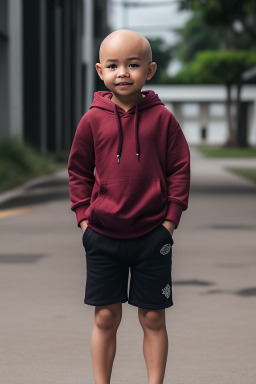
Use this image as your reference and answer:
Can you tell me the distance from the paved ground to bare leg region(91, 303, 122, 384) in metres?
0.75

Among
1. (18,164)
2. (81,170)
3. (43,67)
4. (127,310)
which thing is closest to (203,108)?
(43,67)

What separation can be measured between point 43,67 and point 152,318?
27.8 metres

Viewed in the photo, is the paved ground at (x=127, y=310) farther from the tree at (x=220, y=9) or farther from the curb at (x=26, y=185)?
the tree at (x=220, y=9)

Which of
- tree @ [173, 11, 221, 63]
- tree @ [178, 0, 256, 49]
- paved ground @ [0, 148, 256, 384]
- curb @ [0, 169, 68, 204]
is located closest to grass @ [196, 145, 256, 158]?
tree @ [178, 0, 256, 49]

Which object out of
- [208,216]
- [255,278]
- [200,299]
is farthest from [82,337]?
[208,216]

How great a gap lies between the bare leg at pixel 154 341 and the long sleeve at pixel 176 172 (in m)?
0.44

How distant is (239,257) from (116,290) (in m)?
5.43

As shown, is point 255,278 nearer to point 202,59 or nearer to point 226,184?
point 226,184

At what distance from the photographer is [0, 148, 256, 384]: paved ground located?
4879 mm

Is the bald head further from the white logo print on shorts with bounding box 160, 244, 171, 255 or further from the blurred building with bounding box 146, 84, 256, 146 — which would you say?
the blurred building with bounding box 146, 84, 256, 146

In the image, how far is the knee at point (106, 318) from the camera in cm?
384

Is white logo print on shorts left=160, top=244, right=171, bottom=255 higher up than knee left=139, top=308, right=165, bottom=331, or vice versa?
white logo print on shorts left=160, top=244, right=171, bottom=255

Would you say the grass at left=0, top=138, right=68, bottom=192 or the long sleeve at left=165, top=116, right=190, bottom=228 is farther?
the grass at left=0, top=138, right=68, bottom=192

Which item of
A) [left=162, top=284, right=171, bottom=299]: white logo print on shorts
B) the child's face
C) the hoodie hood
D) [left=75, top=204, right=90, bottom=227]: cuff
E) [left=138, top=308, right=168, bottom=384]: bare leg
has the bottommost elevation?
[left=138, top=308, right=168, bottom=384]: bare leg
